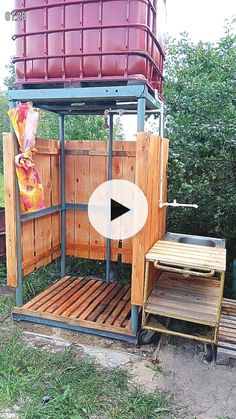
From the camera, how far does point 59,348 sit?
273cm

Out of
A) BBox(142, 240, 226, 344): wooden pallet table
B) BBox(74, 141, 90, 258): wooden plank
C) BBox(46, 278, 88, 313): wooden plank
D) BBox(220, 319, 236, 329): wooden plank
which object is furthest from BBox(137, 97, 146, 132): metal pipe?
BBox(46, 278, 88, 313): wooden plank

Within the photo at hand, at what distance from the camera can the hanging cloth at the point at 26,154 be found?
276cm

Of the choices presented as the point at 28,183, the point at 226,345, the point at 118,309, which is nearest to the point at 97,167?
the point at 28,183

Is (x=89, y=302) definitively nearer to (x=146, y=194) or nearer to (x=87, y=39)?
(x=146, y=194)

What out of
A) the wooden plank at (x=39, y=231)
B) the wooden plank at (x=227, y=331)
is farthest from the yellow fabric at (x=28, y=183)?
the wooden plank at (x=227, y=331)

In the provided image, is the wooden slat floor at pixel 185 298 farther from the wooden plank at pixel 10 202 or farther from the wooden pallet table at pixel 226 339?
the wooden plank at pixel 10 202

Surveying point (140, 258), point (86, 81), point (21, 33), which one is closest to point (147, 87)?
point (86, 81)

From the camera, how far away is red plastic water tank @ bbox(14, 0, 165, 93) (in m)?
2.40

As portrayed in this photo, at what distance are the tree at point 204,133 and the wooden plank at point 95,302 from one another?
3.71 feet

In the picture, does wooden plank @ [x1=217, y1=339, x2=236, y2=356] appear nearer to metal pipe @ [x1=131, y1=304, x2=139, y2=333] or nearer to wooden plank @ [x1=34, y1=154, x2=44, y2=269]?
metal pipe @ [x1=131, y1=304, x2=139, y2=333]

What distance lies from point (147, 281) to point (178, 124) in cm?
181

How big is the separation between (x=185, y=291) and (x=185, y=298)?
0.16m

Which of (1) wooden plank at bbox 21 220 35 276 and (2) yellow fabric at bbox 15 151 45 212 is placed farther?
(1) wooden plank at bbox 21 220 35 276

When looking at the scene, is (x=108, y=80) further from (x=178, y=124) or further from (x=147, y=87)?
(x=178, y=124)
